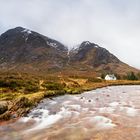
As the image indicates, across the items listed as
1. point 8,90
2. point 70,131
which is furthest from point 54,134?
point 8,90

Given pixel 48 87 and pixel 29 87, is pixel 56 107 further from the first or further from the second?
pixel 48 87

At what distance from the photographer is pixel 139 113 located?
152 feet

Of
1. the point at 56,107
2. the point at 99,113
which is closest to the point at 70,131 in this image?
the point at 99,113

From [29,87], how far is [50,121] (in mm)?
55369

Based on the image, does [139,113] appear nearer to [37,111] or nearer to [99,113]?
[99,113]

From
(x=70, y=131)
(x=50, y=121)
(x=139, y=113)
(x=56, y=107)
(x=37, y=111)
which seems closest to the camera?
(x=70, y=131)

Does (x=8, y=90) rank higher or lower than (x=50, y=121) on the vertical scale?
higher

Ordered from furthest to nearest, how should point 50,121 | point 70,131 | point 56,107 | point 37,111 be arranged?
point 56,107 < point 37,111 < point 50,121 < point 70,131

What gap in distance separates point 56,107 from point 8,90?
1370 inches

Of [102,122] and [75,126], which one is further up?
[102,122]

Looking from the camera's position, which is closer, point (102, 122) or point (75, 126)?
point (75, 126)

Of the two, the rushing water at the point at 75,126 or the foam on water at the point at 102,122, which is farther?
the foam on water at the point at 102,122

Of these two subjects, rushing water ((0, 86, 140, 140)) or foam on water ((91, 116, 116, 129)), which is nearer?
rushing water ((0, 86, 140, 140))

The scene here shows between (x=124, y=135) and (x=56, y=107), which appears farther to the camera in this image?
(x=56, y=107)
